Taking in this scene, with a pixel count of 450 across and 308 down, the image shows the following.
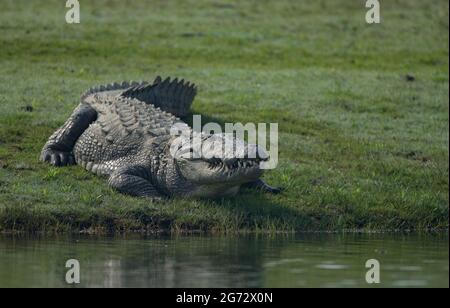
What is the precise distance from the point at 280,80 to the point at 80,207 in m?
9.34

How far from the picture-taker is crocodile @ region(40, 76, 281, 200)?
Answer: 13078mm

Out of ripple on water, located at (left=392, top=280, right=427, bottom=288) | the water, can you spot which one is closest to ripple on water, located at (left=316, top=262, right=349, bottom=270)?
the water

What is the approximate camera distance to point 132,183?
13.6 meters

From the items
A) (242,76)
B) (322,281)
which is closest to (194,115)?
(242,76)

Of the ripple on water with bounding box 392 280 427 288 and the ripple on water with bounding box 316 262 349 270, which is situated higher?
the ripple on water with bounding box 316 262 349 270

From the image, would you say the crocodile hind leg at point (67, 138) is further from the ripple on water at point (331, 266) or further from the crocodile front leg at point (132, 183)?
the ripple on water at point (331, 266)

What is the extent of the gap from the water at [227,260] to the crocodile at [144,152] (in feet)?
3.35

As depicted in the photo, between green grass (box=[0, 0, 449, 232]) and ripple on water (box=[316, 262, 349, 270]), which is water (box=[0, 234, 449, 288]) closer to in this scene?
ripple on water (box=[316, 262, 349, 270])

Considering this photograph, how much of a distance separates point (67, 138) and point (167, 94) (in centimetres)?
221

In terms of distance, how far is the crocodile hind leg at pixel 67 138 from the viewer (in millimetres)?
14727

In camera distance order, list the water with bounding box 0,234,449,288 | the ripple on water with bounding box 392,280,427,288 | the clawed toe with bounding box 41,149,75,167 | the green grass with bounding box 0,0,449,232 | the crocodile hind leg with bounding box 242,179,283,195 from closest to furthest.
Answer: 1. the ripple on water with bounding box 392,280,427,288
2. the water with bounding box 0,234,449,288
3. the green grass with bounding box 0,0,449,232
4. the crocodile hind leg with bounding box 242,179,283,195
5. the clawed toe with bounding box 41,149,75,167

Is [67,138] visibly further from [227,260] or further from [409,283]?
[409,283]

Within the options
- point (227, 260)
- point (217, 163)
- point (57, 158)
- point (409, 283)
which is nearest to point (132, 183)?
point (217, 163)

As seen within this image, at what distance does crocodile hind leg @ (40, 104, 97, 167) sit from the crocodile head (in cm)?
196
